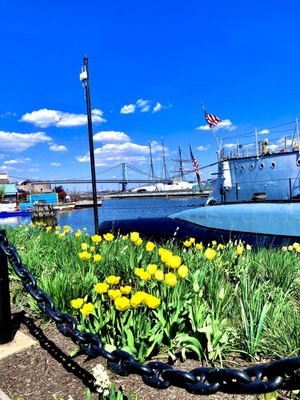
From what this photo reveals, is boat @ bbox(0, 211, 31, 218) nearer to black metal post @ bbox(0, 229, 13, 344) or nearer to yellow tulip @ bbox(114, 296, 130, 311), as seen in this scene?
black metal post @ bbox(0, 229, 13, 344)

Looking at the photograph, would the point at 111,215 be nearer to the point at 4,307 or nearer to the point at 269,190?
the point at 269,190

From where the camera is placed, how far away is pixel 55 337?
2717 millimetres

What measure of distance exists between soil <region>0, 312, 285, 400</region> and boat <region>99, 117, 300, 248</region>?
26.3ft

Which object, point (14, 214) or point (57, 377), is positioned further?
point (14, 214)

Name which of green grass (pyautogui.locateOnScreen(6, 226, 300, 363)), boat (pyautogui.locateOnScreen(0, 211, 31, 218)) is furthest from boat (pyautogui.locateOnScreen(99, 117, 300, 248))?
boat (pyautogui.locateOnScreen(0, 211, 31, 218))

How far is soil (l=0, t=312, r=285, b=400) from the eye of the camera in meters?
1.98

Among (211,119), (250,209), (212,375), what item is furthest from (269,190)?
(212,375)

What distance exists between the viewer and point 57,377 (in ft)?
7.09

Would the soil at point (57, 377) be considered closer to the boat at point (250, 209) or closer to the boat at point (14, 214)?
the boat at point (250, 209)

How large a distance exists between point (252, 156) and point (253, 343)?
14.7 meters

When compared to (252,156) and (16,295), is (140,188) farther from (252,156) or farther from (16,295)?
(16,295)

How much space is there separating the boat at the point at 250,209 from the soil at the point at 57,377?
803 cm

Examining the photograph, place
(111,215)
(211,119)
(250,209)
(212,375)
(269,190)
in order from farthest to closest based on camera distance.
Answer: (111,215) → (211,119) → (269,190) → (250,209) → (212,375)

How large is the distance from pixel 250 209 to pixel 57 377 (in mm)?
11201
